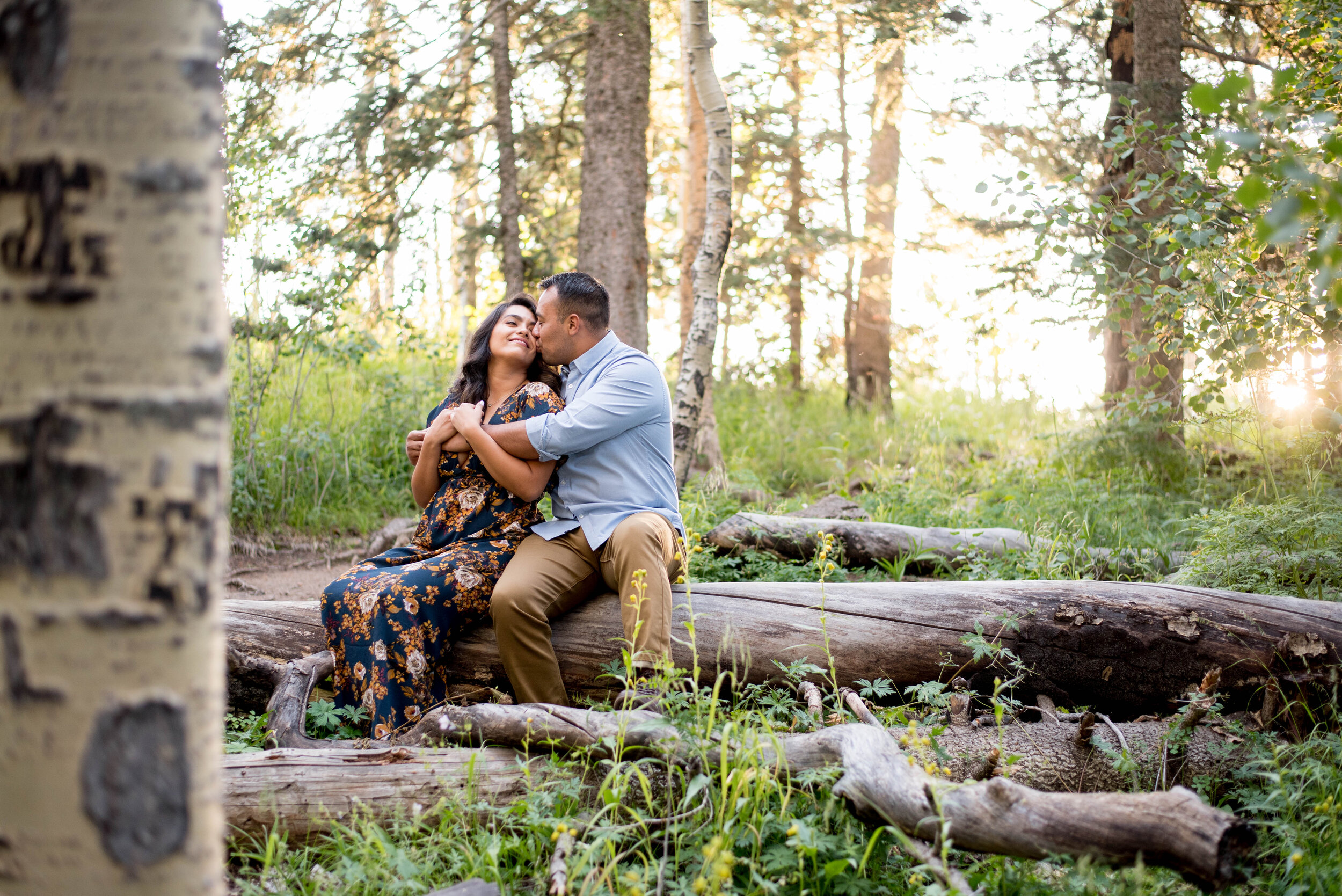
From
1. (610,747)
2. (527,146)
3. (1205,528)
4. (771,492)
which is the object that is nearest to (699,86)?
(527,146)

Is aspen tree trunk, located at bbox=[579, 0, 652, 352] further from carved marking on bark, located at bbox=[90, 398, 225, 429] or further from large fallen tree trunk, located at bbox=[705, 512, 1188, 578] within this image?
carved marking on bark, located at bbox=[90, 398, 225, 429]

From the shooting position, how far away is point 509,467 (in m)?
3.74

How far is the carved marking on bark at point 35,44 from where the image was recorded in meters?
1.00

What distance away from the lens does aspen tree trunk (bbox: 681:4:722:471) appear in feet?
28.2

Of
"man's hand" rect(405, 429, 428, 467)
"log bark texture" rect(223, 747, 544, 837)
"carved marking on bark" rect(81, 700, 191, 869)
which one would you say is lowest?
"log bark texture" rect(223, 747, 544, 837)

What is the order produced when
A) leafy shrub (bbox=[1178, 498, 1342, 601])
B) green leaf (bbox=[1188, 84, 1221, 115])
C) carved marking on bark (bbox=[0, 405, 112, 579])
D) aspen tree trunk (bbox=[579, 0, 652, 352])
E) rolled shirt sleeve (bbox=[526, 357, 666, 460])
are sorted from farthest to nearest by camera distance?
aspen tree trunk (bbox=[579, 0, 652, 352]) < leafy shrub (bbox=[1178, 498, 1342, 601]) < rolled shirt sleeve (bbox=[526, 357, 666, 460]) < green leaf (bbox=[1188, 84, 1221, 115]) < carved marking on bark (bbox=[0, 405, 112, 579])

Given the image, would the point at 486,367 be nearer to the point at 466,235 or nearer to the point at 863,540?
the point at 863,540

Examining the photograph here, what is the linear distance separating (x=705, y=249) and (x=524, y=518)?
9.85ft

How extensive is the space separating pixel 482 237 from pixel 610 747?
22.4ft

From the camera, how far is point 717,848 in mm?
1998

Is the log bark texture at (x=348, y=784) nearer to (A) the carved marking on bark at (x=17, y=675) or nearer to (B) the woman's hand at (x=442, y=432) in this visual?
(B) the woman's hand at (x=442, y=432)

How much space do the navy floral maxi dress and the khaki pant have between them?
227 mm

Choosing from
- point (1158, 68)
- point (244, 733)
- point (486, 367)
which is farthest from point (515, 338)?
point (1158, 68)

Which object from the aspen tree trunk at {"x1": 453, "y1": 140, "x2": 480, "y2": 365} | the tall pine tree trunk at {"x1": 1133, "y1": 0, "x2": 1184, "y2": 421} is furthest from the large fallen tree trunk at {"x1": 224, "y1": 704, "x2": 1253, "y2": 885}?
the tall pine tree trunk at {"x1": 1133, "y1": 0, "x2": 1184, "y2": 421}
